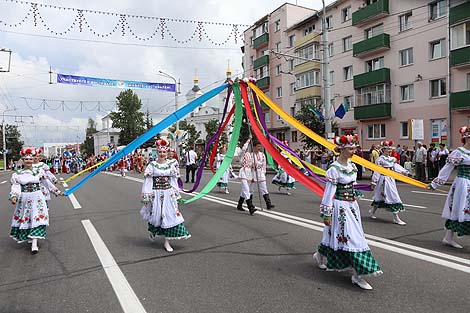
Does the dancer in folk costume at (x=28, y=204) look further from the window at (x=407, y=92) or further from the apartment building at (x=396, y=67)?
the window at (x=407, y=92)

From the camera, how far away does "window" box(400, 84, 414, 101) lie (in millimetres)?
27961

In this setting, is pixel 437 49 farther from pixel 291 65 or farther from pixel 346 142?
pixel 346 142

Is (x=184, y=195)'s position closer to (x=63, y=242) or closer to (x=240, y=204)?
(x=240, y=204)

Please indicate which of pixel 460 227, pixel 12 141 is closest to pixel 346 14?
pixel 460 227

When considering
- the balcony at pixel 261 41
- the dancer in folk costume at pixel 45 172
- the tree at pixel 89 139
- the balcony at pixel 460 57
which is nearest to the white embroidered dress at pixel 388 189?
the dancer in folk costume at pixel 45 172

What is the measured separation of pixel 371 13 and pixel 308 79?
8.91 metres

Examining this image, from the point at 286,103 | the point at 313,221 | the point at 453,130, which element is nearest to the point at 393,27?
the point at 453,130

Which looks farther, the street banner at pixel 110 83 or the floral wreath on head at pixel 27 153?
the street banner at pixel 110 83

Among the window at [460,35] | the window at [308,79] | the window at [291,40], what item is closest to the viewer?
the window at [460,35]

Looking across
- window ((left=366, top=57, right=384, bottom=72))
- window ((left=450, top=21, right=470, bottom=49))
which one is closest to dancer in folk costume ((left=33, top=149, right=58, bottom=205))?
window ((left=450, top=21, right=470, bottom=49))

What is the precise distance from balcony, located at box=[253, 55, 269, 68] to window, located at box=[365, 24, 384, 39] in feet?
50.0

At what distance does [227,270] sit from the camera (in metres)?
5.19

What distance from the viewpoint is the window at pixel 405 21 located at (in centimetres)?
2773

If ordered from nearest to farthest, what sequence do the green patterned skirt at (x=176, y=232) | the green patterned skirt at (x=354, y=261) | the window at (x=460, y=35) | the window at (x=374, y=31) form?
the green patterned skirt at (x=354, y=261) < the green patterned skirt at (x=176, y=232) < the window at (x=460, y=35) < the window at (x=374, y=31)
